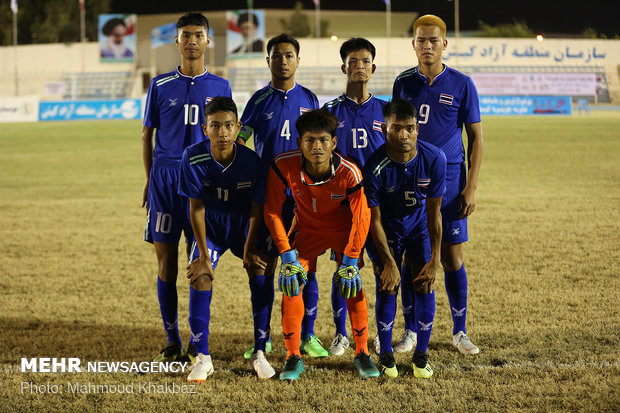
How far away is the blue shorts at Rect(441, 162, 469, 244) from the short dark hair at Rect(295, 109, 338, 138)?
1095 millimetres

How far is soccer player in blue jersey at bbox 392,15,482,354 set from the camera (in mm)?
4918

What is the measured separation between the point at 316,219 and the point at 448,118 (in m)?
1.27

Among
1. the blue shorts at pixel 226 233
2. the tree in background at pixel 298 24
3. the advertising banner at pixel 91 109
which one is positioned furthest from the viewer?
the tree in background at pixel 298 24

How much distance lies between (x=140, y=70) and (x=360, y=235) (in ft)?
183

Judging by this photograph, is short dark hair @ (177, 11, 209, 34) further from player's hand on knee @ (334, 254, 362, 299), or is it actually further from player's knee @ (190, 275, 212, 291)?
player's hand on knee @ (334, 254, 362, 299)

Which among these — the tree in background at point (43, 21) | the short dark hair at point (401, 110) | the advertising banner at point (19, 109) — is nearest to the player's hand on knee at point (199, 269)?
the short dark hair at point (401, 110)

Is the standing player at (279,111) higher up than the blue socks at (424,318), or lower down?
higher up

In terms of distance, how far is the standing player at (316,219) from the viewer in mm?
4289

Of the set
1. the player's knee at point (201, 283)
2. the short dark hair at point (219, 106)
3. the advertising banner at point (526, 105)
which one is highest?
the advertising banner at point (526, 105)

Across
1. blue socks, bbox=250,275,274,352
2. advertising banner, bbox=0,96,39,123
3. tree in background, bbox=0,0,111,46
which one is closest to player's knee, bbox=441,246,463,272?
blue socks, bbox=250,275,274,352

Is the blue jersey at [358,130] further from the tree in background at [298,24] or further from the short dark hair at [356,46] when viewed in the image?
the tree in background at [298,24]

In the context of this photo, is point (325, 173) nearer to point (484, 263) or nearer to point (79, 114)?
point (484, 263)

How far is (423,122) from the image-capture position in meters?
4.98

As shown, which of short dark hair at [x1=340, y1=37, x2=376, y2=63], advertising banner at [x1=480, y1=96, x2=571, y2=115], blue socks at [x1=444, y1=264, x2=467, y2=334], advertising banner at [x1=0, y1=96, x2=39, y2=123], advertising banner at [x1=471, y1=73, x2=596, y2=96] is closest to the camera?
short dark hair at [x1=340, y1=37, x2=376, y2=63]
